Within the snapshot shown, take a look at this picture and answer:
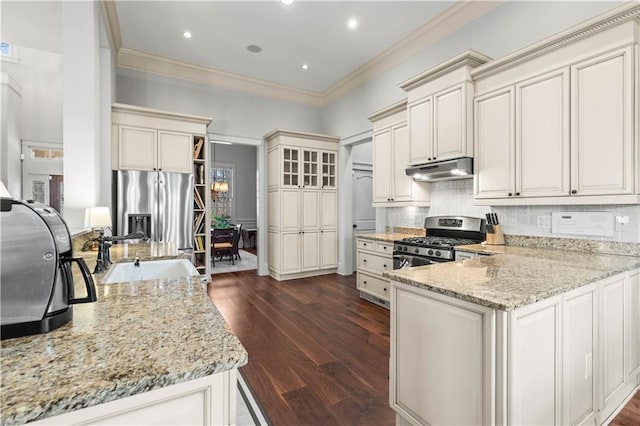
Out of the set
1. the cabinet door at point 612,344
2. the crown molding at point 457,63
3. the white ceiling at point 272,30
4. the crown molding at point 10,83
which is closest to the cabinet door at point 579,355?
the cabinet door at point 612,344

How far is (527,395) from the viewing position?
1.31m

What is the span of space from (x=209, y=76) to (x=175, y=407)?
5398 mm

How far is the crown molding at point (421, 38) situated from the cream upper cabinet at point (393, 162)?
903mm

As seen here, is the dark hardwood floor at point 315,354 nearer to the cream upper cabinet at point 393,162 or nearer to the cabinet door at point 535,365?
the cabinet door at point 535,365

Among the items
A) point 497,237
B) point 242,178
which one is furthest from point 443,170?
point 242,178

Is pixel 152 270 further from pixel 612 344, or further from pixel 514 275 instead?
pixel 612 344

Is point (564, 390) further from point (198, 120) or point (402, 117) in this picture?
point (198, 120)

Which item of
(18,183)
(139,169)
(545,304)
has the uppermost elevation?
(139,169)

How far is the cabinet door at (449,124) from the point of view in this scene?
300cm

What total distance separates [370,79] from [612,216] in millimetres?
3687

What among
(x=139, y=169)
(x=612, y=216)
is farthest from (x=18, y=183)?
(x=612, y=216)

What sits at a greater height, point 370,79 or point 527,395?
point 370,79

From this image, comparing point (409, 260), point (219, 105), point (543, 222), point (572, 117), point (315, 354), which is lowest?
point (315, 354)

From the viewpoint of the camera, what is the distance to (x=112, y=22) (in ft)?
12.3
